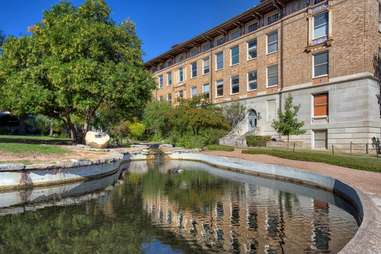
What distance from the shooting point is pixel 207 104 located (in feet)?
133

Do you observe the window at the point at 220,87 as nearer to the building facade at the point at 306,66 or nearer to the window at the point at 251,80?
the building facade at the point at 306,66

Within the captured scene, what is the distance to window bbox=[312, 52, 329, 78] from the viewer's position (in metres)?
31.7

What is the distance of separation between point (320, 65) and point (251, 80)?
9703mm

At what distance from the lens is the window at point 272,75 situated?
37.0 metres

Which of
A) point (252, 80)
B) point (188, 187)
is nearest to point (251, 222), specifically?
point (188, 187)

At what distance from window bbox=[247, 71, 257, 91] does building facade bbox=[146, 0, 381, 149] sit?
0.39ft

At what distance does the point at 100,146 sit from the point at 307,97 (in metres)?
20.1

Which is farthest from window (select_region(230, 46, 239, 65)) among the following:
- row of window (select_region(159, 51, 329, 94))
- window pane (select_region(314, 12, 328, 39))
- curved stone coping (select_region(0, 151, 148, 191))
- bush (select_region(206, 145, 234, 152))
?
curved stone coping (select_region(0, 151, 148, 191))

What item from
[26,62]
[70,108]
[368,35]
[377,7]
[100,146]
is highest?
[377,7]

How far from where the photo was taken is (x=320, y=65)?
32.2 m

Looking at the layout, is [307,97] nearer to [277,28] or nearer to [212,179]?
[277,28]

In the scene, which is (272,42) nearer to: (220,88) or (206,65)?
(220,88)

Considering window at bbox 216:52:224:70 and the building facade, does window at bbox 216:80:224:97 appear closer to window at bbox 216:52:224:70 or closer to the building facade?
the building facade

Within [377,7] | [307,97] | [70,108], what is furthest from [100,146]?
[377,7]
